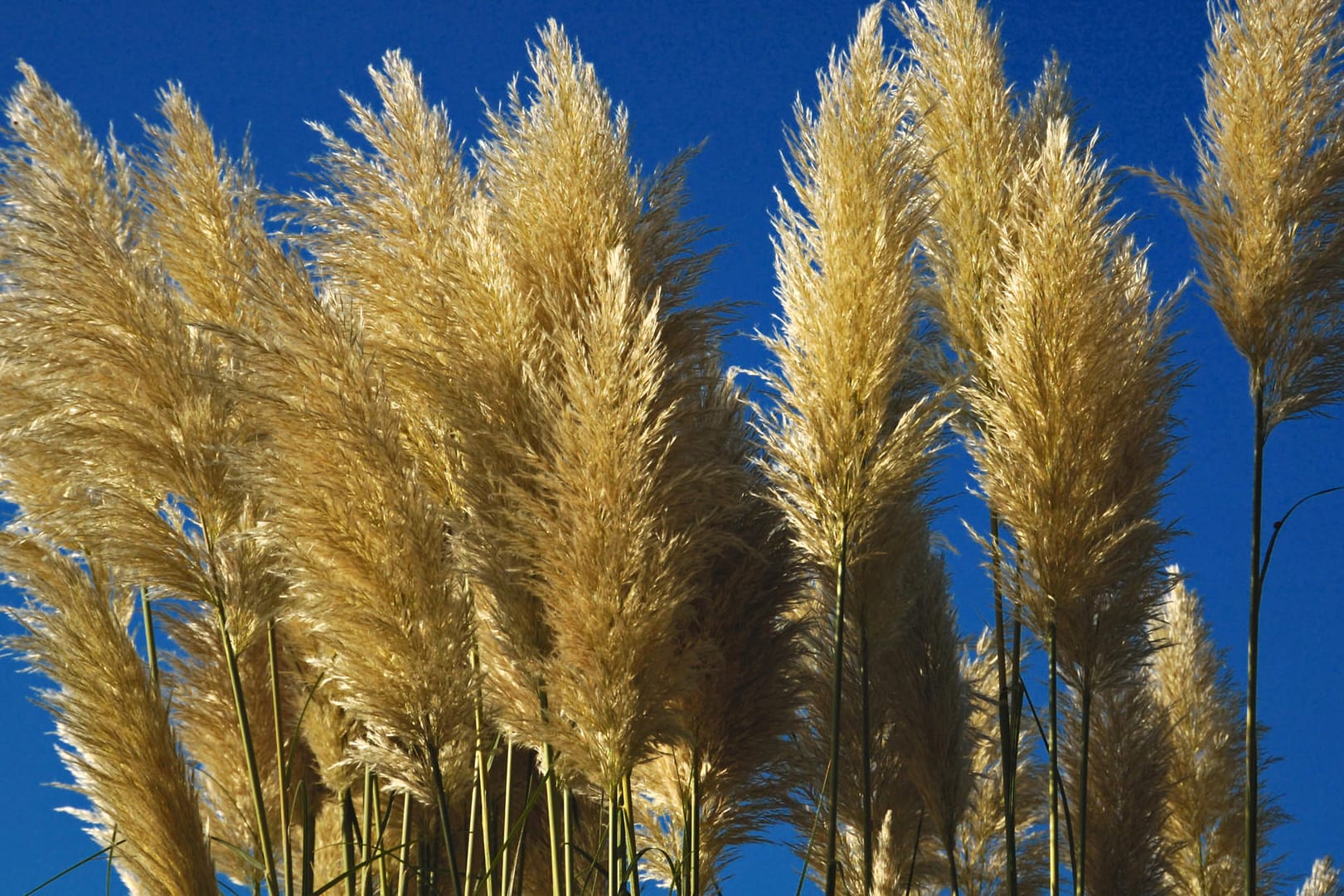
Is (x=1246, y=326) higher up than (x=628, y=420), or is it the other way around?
(x=1246, y=326)

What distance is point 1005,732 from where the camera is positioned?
154 inches

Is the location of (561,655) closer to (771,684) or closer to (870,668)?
(771,684)

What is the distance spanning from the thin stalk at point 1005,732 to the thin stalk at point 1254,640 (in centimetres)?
59

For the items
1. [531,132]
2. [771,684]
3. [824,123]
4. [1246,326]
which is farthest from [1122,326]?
[531,132]

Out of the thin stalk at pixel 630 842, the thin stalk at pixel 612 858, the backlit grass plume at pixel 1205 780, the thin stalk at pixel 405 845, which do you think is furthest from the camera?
the backlit grass plume at pixel 1205 780

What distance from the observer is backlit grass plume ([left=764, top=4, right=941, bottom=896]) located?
3.41 m

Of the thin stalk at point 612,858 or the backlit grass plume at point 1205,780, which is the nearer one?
the thin stalk at point 612,858

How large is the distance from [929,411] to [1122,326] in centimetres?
57

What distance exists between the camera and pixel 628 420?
2799 millimetres

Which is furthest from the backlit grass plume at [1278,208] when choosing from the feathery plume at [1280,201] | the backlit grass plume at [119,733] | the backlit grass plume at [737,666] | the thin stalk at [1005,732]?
the backlit grass plume at [119,733]

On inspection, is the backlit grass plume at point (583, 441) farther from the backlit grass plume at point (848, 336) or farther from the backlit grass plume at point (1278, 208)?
the backlit grass plume at point (1278, 208)

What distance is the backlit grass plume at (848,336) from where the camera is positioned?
3412 mm

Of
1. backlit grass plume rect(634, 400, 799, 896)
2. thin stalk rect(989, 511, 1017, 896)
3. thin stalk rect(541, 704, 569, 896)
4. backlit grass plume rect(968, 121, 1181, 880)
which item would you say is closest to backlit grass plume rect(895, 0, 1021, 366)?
backlit grass plume rect(968, 121, 1181, 880)

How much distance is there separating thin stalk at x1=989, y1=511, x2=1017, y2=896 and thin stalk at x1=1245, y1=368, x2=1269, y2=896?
1.95 feet
